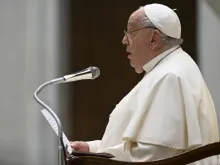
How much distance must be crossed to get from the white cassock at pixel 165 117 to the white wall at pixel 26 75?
172 cm

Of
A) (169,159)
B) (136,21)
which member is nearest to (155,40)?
(136,21)

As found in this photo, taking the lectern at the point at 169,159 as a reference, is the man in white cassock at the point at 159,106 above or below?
above

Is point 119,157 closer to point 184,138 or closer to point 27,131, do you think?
point 184,138

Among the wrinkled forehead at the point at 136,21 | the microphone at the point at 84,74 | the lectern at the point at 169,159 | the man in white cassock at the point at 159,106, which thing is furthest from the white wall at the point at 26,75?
the lectern at the point at 169,159

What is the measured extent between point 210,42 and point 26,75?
159 centimetres

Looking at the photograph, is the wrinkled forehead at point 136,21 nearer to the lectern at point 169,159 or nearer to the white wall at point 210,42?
the lectern at point 169,159

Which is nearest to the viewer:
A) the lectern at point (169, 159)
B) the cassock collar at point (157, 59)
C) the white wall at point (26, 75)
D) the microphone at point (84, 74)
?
the lectern at point (169, 159)

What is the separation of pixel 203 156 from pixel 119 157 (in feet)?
1.45

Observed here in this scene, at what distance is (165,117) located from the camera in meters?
2.68

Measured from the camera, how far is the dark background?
15.1 feet

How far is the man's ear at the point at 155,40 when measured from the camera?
2961mm

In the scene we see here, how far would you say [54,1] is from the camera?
466 cm

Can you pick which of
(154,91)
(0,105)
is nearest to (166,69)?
(154,91)

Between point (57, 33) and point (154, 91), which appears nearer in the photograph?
point (154, 91)
